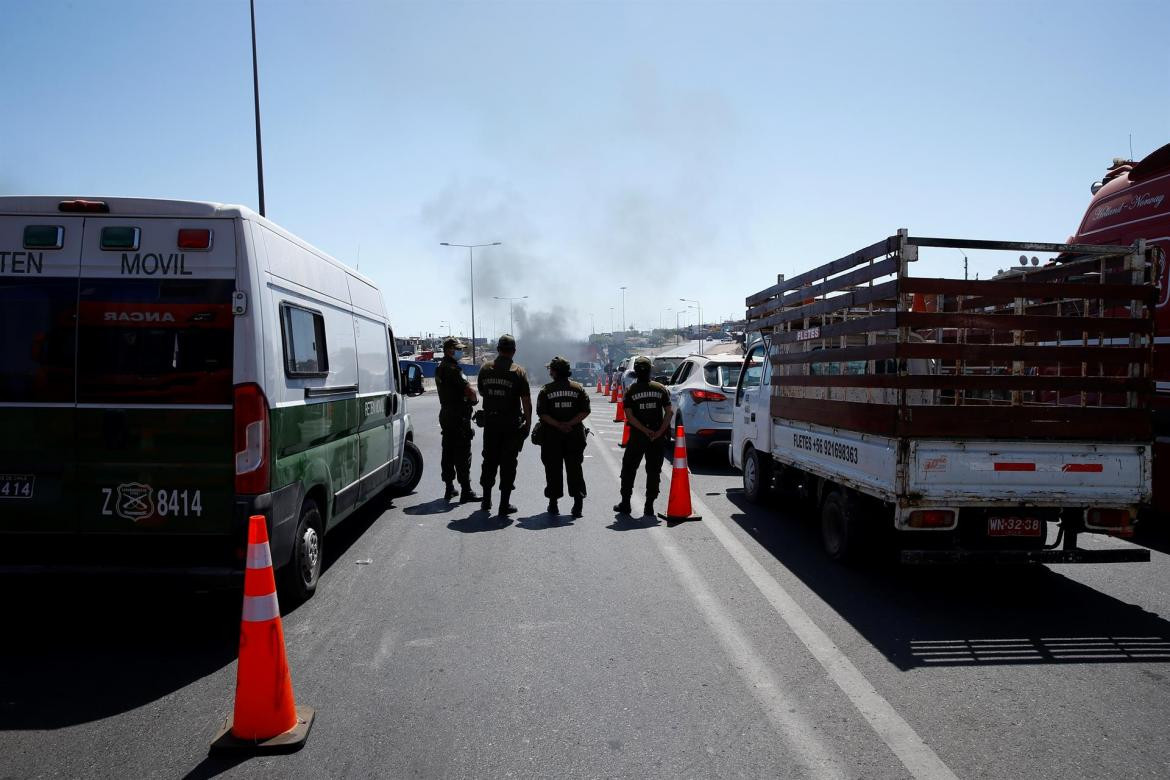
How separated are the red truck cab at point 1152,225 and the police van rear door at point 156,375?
6823 mm

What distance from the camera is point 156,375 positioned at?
4.62m

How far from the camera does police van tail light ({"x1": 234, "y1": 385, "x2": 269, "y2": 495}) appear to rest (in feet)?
15.1

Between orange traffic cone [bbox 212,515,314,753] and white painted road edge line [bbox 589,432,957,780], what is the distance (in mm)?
2523

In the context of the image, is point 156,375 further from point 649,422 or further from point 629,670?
point 649,422

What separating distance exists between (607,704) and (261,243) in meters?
3.27

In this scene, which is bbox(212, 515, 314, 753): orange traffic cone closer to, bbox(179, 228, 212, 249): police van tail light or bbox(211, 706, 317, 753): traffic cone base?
bbox(211, 706, 317, 753): traffic cone base

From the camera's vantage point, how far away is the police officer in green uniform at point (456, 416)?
941 cm

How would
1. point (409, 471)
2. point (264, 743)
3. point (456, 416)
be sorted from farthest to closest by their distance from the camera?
point (409, 471) → point (456, 416) → point (264, 743)

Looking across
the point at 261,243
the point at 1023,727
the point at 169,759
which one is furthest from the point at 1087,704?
the point at 261,243

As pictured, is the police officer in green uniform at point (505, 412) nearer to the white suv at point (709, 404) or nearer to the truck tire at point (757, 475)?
the truck tire at point (757, 475)

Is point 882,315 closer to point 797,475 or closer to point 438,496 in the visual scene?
point 797,475

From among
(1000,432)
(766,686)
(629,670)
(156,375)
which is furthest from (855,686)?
A: (156,375)

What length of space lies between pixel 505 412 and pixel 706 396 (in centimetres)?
442

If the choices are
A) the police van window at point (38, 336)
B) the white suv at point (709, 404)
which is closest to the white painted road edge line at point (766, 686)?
the police van window at point (38, 336)
